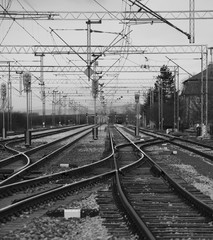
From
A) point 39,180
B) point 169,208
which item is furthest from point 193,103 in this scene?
point 169,208

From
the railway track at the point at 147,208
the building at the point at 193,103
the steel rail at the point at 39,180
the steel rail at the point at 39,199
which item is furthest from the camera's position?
the building at the point at 193,103

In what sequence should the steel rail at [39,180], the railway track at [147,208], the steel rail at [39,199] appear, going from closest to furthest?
the railway track at [147,208] < the steel rail at [39,199] < the steel rail at [39,180]

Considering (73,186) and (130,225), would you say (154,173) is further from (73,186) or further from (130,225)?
(130,225)

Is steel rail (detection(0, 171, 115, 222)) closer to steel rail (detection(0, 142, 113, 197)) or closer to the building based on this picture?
steel rail (detection(0, 142, 113, 197))

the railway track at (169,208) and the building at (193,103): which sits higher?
the building at (193,103)

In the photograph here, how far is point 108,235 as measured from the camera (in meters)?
6.51

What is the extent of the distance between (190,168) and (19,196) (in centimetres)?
813

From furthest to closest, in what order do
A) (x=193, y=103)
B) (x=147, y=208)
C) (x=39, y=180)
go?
(x=193, y=103) < (x=39, y=180) < (x=147, y=208)

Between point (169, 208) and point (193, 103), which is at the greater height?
point (193, 103)

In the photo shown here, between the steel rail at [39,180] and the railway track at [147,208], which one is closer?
the railway track at [147,208]

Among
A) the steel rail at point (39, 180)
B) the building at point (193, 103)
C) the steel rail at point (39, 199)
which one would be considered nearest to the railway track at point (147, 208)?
the steel rail at point (39, 199)

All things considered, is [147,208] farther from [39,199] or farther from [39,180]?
[39,180]

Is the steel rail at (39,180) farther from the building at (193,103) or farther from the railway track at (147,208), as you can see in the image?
the building at (193,103)

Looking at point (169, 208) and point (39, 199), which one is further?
point (39, 199)
